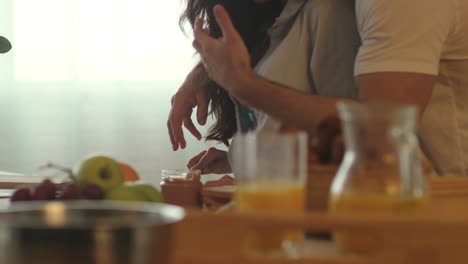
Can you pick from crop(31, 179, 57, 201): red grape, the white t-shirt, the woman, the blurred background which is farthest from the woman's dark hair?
the blurred background

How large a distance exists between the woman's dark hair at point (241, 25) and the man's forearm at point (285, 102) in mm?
505

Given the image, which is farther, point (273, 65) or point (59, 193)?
point (273, 65)

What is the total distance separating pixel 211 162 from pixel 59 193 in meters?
0.84

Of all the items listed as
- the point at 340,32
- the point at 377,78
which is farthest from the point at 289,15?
the point at 377,78

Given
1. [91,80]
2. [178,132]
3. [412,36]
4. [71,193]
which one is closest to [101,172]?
[71,193]

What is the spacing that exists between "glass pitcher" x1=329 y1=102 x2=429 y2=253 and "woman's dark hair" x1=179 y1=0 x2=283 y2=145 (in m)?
1.26

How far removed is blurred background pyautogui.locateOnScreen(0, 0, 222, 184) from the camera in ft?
10.8

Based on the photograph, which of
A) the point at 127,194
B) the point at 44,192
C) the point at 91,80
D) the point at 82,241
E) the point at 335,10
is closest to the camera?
the point at 82,241

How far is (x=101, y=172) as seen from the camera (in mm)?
1043

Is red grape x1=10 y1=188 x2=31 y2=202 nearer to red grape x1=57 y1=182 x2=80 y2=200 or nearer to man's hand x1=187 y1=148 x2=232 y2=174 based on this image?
red grape x1=57 y1=182 x2=80 y2=200

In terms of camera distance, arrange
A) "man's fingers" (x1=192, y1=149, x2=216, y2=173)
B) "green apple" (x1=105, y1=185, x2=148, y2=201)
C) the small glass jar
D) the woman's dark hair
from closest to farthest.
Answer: "green apple" (x1=105, y1=185, x2=148, y2=201) < the small glass jar < "man's fingers" (x1=192, y1=149, x2=216, y2=173) < the woman's dark hair

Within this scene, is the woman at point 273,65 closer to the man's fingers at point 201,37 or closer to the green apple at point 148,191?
the man's fingers at point 201,37

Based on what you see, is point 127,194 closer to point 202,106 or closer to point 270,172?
point 270,172

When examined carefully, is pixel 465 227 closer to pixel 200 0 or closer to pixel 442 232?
pixel 442 232
